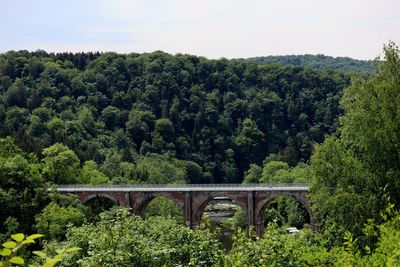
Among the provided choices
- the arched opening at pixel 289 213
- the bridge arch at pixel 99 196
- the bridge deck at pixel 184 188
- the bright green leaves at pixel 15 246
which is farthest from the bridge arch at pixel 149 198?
the bright green leaves at pixel 15 246

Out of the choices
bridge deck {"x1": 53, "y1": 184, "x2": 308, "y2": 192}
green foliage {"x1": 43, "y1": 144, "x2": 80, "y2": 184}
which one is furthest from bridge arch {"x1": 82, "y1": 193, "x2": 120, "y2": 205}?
green foliage {"x1": 43, "y1": 144, "x2": 80, "y2": 184}

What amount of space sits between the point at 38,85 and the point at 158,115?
26435 mm

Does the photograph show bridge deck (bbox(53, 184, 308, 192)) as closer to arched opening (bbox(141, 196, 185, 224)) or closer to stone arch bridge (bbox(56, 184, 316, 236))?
stone arch bridge (bbox(56, 184, 316, 236))

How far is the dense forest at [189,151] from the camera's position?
1998cm

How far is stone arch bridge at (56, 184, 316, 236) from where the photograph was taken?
59938mm

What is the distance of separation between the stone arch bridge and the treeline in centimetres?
2891

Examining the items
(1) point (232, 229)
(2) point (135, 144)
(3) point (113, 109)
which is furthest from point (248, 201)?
(3) point (113, 109)

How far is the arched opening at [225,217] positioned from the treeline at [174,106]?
9.92 m

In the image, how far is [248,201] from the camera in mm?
60344

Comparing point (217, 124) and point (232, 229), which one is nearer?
point (232, 229)

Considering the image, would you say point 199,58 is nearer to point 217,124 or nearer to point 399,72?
point 217,124

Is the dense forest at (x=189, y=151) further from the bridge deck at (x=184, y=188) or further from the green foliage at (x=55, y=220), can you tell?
the bridge deck at (x=184, y=188)

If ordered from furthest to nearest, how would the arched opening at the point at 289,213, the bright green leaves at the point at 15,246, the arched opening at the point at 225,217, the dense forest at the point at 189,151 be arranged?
the arched opening at the point at 289,213 → the arched opening at the point at 225,217 → the dense forest at the point at 189,151 → the bright green leaves at the point at 15,246

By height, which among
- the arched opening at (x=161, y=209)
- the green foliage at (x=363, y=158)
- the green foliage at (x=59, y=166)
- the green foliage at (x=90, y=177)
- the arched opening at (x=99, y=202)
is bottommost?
the arched opening at (x=161, y=209)
